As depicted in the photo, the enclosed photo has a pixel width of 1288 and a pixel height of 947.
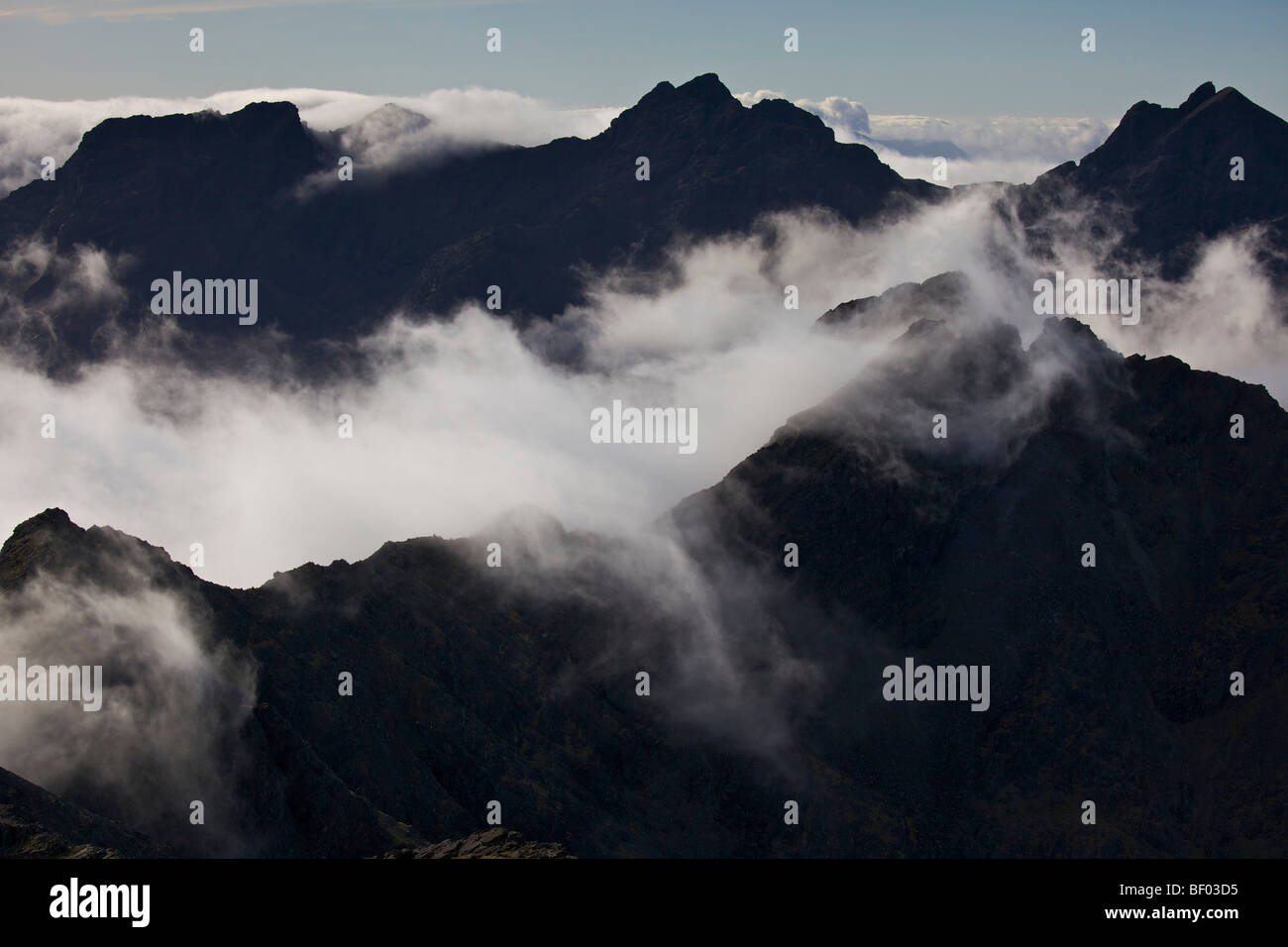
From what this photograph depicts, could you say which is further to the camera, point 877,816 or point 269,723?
point 877,816

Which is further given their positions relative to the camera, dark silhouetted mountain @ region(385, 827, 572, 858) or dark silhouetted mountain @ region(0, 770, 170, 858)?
dark silhouetted mountain @ region(385, 827, 572, 858)

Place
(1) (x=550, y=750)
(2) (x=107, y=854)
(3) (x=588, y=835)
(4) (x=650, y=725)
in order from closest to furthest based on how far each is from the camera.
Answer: (2) (x=107, y=854) → (3) (x=588, y=835) → (1) (x=550, y=750) → (4) (x=650, y=725)

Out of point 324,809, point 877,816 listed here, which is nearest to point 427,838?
point 324,809

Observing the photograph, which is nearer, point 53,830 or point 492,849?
point 492,849

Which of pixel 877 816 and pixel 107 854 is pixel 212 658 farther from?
pixel 877 816

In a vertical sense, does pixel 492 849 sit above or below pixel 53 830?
below

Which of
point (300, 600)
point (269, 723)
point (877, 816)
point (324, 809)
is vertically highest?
point (300, 600)

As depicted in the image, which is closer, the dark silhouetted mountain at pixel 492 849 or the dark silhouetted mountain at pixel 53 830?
the dark silhouetted mountain at pixel 53 830

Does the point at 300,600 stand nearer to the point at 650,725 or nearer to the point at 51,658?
the point at 51,658
